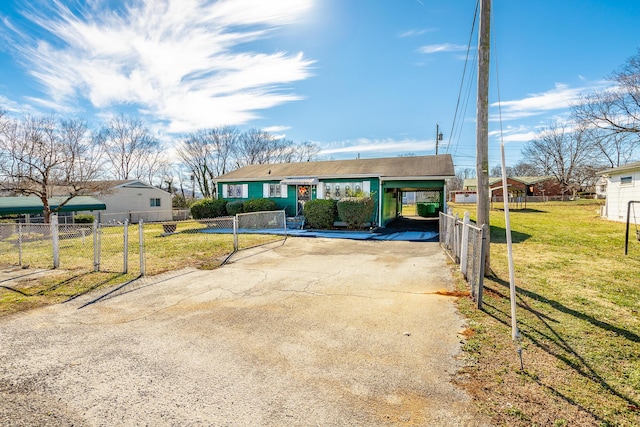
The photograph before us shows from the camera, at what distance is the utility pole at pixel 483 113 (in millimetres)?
6145

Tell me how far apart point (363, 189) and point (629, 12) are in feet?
39.1

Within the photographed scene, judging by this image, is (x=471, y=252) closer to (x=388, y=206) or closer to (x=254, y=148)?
(x=388, y=206)

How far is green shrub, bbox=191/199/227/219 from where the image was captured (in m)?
20.8

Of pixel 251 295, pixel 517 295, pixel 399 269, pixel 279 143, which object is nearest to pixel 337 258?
pixel 399 269

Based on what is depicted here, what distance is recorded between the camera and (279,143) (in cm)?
4756

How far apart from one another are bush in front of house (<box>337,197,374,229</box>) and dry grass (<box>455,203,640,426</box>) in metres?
8.27

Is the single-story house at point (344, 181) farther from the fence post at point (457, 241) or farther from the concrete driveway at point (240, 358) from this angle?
the concrete driveway at point (240, 358)

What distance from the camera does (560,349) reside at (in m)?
3.48

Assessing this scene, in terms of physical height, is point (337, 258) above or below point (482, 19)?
below

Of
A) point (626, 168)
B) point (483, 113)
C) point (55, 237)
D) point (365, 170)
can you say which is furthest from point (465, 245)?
point (626, 168)

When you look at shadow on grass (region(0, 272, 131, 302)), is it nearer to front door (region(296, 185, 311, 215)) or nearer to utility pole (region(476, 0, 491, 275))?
utility pole (region(476, 0, 491, 275))

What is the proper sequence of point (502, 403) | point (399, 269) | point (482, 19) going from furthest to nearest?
point (399, 269)
point (482, 19)
point (502, 403)

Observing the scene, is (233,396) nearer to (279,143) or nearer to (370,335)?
(370,335)

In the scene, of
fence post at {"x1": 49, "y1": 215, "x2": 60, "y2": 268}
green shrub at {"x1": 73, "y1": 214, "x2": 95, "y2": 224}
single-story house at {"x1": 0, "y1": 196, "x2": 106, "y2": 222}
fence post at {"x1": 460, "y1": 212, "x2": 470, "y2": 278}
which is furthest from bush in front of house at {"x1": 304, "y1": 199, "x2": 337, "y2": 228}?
single-story house at {"x1": 0, "y1": 196, "x2": 106, "y2": 222}
